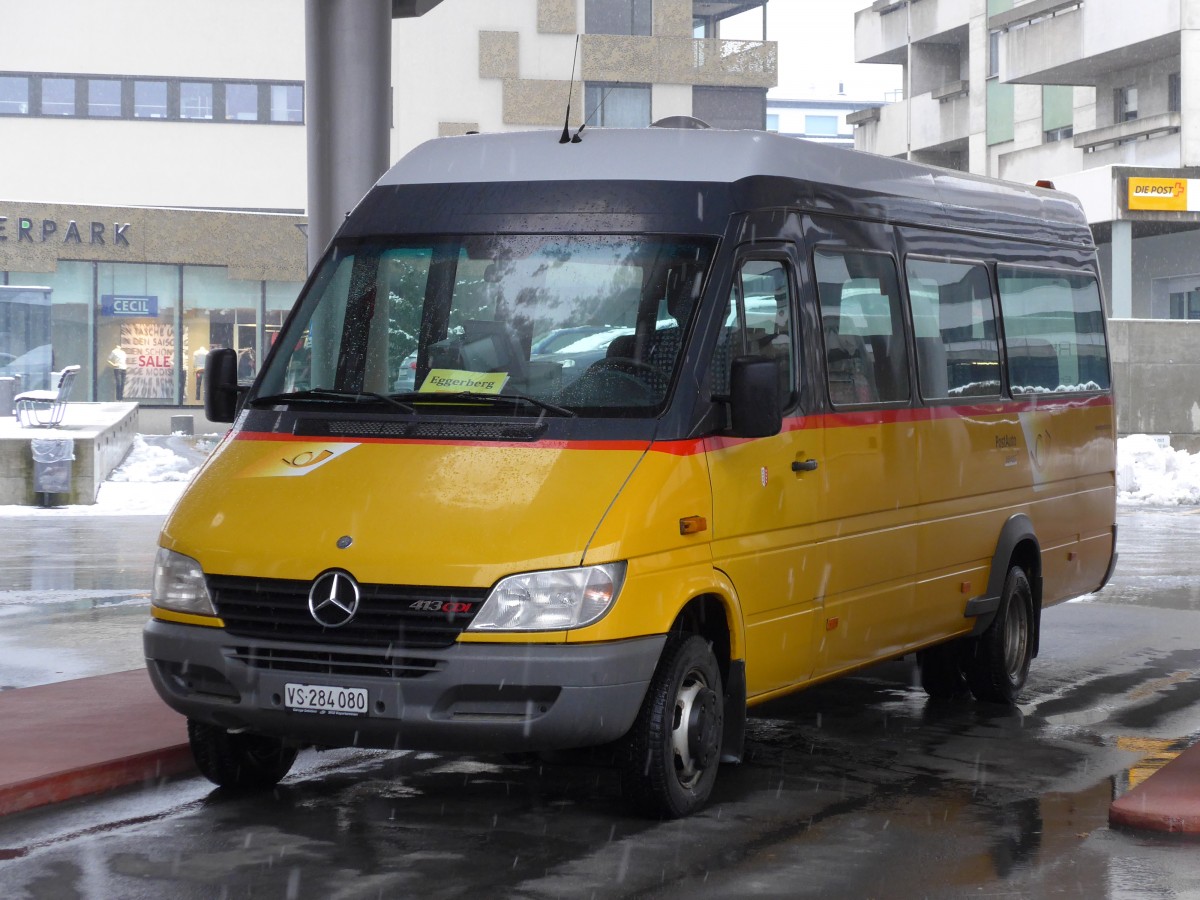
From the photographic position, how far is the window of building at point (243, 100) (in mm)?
54844

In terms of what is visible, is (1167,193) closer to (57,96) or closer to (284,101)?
(284,101)

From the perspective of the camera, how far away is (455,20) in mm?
54938

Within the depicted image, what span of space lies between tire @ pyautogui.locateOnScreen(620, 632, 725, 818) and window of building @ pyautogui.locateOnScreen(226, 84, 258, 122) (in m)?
49.6

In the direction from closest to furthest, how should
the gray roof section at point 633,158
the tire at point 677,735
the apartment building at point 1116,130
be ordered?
1. the tire at point 677,735
2. the gray roof section at point 633,158
3. the apartment building at point 1116,130

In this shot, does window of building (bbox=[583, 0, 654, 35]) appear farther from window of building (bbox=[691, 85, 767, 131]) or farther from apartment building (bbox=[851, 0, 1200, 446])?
apartment building (bbox=[851, 0, 1200, 446])

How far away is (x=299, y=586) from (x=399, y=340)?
4.71 ft

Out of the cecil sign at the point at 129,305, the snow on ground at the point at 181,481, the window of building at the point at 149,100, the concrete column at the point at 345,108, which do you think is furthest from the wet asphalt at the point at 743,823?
the window of building at the point at 149,100

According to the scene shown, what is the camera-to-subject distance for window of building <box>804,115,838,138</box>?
14350cm

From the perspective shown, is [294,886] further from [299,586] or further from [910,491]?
[910,491]

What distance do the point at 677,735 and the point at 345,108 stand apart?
5.81 m

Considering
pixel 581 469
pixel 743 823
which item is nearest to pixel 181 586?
pixel 581 469

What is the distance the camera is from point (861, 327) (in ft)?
28.7

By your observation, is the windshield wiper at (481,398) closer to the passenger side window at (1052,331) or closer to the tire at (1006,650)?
the tire at (1006,650)

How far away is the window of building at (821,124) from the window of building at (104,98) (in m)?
93.5
